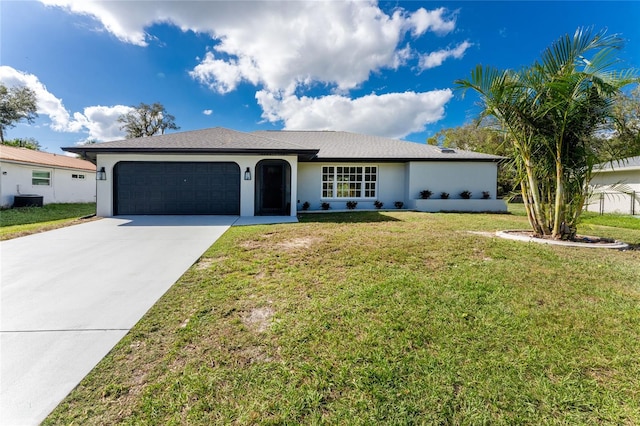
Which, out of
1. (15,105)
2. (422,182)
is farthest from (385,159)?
(15,105)

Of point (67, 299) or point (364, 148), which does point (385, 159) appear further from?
point (67, 299)

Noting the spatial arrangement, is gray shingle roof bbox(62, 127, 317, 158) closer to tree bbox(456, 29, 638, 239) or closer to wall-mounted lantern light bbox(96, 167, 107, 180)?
wall-mounted lantern light bbox(96, 167, 107, 180)

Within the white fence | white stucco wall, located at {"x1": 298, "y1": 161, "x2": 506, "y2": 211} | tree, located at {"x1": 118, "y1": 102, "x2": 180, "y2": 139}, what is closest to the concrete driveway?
white stucco wall, located at {"x1": 298, "y1": 161, "x2": 506, "y2": 211}

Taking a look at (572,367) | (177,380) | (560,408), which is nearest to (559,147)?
(572,367)

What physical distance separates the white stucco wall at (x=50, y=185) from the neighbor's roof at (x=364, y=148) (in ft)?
43.6

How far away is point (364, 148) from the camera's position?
15.6 metres

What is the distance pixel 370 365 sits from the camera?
2.24 meters

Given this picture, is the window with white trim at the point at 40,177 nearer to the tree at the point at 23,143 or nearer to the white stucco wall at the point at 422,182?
the white stucco wall at the point at 422,182

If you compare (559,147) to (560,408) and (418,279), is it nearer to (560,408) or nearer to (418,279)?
(418,279)

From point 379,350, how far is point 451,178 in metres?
13.9

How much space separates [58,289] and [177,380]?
3174 millimetres

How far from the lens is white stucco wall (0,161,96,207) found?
47.3 feet

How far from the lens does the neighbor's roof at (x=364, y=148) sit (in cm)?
1396

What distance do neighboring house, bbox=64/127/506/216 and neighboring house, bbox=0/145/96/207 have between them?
7.36 m
